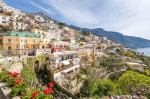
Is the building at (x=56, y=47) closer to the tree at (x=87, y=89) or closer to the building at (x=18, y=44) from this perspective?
the building at (x=18, y=44)

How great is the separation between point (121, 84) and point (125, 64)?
23342mm

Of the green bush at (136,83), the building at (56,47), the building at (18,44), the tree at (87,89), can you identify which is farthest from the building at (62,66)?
the green bush at (136,83)

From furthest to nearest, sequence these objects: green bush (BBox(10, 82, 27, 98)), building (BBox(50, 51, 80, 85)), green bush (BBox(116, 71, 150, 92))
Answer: building (BBox(50, 51, 80, 85)) → green bush (BBox(116, 71, 150, 92)) → green bush (BBox(10, 82, 27, 98))

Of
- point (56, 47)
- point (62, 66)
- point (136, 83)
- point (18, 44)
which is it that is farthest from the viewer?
point (56, 47)

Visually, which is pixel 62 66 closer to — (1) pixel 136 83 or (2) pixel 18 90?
(1) pixel 136 83

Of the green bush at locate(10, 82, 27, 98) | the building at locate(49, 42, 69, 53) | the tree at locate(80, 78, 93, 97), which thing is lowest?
the tree at locate(80, 78, 93, 97)

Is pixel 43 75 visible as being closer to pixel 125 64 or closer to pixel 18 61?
pixel 18 61

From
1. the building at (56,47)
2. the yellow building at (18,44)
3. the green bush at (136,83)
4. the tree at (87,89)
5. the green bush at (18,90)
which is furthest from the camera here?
the building at (56,47)

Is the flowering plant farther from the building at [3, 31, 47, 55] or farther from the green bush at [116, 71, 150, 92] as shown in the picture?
the building at [3, 31, 47, 55]

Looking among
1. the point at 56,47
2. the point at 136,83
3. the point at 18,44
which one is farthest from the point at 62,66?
the point at 136,83

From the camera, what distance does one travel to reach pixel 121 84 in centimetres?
693

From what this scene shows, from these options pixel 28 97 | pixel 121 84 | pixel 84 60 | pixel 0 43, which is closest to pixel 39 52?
pixel 0 43

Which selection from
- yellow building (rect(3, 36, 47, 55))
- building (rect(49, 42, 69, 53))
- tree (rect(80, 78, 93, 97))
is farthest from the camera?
building (rect(49, 42, 69, 53))

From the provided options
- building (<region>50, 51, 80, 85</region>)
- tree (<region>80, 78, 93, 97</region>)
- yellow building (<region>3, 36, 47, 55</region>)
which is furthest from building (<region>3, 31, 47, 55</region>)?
tree (<region>80, 78, 93, 97</region>)
